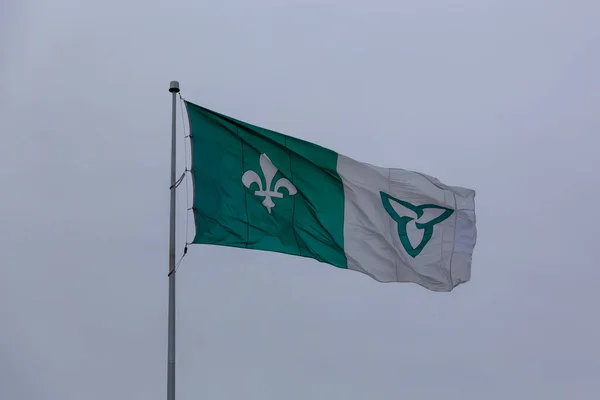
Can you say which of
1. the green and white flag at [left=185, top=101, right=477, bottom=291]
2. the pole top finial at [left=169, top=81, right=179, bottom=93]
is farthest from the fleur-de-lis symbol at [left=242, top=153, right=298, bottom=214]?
the pole top finial at [left=169, top=81, right=179, bottom=93]

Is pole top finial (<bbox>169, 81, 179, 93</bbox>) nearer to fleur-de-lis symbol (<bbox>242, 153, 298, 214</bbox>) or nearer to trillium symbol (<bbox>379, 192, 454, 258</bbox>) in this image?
fleur-de-lis symbol (<bbox>242, 153, 298, 214</bbox>)

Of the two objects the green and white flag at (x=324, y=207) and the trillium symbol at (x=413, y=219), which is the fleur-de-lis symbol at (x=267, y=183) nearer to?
the green and white flag at (x=324, y=207)

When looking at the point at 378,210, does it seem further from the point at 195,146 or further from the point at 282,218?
the point at 195,146

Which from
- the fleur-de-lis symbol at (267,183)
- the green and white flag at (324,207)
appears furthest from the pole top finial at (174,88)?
the fleur-de-lis symbol at (267,183)

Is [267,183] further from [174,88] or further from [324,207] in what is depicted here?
[174,88]

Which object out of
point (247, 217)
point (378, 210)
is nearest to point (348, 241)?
point (378, 210)
